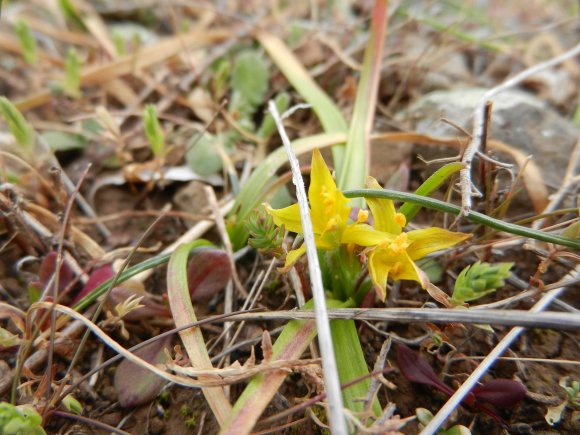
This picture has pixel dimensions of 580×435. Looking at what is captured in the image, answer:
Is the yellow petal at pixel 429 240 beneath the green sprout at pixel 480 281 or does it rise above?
above

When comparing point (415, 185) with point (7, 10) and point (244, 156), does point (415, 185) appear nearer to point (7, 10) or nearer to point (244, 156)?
point (244, 156)

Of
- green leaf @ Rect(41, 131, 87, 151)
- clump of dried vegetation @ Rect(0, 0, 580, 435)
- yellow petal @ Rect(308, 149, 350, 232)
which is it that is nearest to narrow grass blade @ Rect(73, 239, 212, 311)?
clump of dried vegetation @ Rect(0, 0, 580, 435)

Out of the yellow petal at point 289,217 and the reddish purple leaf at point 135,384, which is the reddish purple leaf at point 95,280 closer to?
the reddish purple leaf at point 135,384

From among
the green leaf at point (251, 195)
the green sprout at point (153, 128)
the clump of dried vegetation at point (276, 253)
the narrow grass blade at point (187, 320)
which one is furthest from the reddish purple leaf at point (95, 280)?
the green sprout at point (153, 128)

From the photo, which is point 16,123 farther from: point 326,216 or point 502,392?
point 502,392

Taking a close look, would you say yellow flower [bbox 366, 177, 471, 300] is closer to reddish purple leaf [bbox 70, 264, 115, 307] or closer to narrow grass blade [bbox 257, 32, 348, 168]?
narrow grass blade [bbox 257, 32, 348, 168]

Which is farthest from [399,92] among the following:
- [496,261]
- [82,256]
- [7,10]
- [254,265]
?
[7,10]

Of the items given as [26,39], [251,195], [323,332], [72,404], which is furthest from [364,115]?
[26,39]

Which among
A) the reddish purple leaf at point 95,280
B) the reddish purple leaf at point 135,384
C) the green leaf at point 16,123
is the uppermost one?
the green leaf at point 16,123
